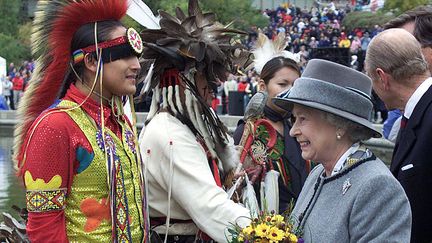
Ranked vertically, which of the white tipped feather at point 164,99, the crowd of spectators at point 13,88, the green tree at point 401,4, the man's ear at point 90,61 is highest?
the man's ear at point 90,61

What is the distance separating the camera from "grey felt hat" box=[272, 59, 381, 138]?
9.74 ft

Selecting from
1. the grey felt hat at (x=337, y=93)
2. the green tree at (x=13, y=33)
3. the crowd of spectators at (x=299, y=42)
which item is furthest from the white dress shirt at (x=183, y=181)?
the green tree at (x=13, y=33)

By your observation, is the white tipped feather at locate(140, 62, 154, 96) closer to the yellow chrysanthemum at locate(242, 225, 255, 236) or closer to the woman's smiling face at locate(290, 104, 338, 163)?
the woman's smiling face at locate(290, 104, 338, 163)

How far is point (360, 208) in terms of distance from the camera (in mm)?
2803

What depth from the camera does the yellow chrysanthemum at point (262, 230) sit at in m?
2.82

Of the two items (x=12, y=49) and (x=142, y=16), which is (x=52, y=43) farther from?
(x=12, y=49)

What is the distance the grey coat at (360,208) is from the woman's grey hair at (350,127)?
0.12 metres

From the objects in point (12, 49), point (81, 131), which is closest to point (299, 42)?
point (12, 49)

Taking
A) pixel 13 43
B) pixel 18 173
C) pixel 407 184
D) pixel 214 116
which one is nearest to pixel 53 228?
pixel 18 173

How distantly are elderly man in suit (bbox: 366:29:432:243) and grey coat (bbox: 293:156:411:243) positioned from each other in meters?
0.71

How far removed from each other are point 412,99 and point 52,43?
5.50 feet

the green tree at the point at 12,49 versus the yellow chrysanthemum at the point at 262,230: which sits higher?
the yellow chrysanthemum at the point at 262,230

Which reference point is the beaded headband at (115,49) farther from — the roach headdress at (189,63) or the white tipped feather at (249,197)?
the white tipped feather at (249,197)

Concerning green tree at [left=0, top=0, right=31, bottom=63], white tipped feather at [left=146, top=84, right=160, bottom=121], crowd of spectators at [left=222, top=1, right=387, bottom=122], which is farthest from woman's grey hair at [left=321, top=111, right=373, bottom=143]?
green tree at [left=0, top=0, right=31, bottom=63]
